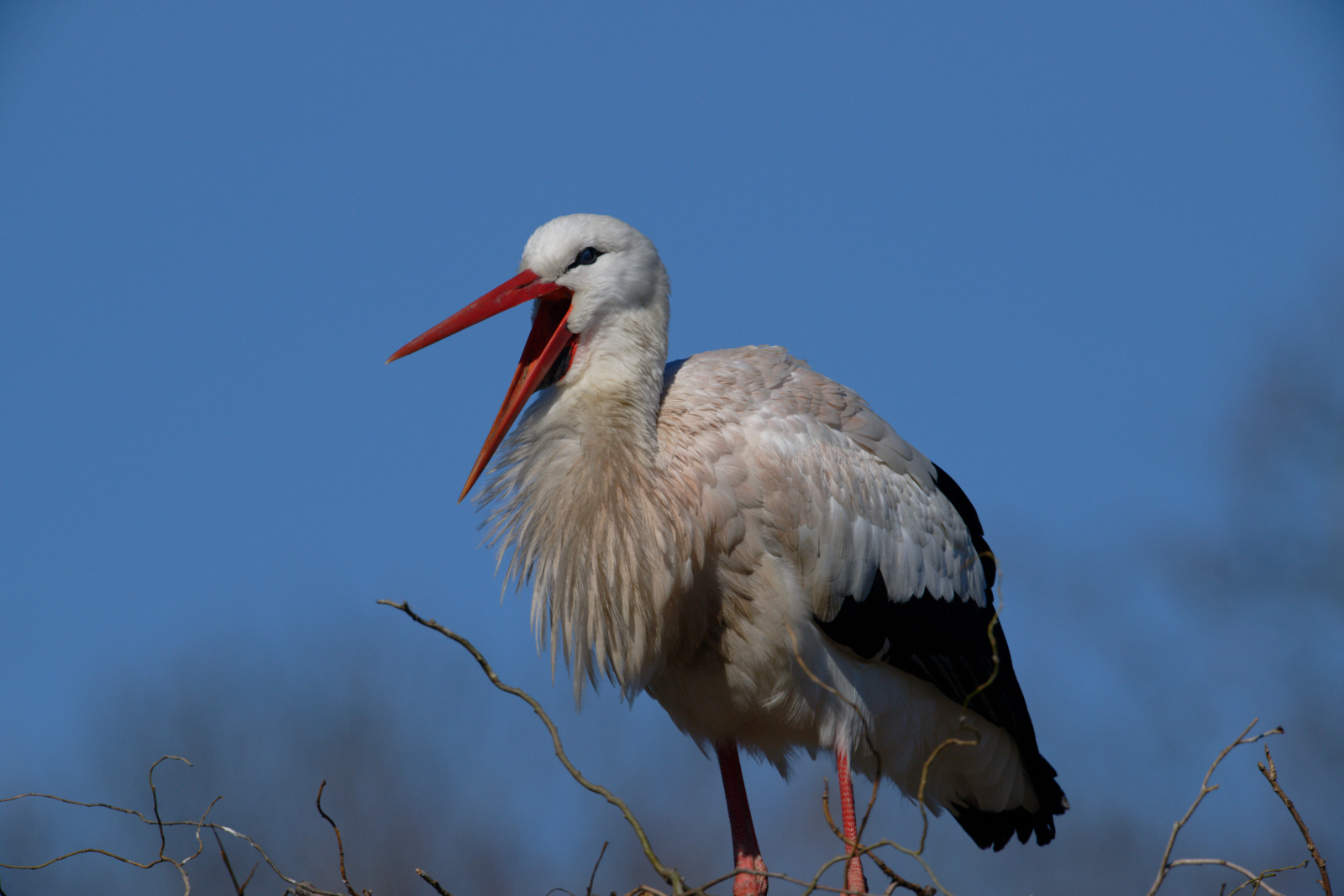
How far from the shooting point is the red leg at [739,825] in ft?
11.3

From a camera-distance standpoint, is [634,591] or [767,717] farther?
[767,717]

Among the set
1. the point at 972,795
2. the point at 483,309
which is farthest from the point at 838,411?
the point at 972,795

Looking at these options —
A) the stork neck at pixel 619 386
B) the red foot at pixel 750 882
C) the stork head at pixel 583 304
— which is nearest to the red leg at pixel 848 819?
the red foot at pixel 750 882

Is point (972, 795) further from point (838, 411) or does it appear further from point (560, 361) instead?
point (560, 361)

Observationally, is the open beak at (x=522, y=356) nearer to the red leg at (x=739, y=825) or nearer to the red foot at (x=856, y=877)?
the red leg at (x=739, y=825)

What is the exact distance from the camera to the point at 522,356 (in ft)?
10.7

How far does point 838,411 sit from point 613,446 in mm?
721

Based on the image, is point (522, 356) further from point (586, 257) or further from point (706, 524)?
point (706, 524)

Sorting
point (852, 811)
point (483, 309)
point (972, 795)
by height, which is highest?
point (483, 309)

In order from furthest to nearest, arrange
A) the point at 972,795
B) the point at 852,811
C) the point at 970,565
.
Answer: the point at 972,795 < the point at 970,565 < the point at 852,811

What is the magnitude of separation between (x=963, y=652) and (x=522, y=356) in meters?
1.58

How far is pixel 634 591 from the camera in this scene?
2980mm

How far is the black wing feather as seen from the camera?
3.21 metres

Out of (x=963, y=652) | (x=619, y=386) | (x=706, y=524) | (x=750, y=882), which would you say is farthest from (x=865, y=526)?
(x=750, y=882)
